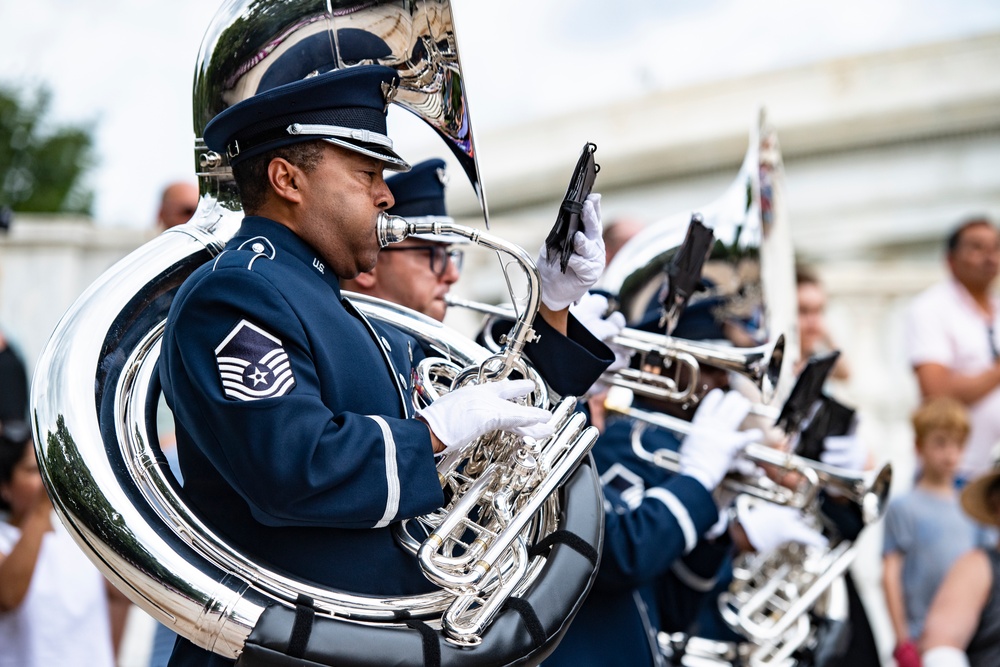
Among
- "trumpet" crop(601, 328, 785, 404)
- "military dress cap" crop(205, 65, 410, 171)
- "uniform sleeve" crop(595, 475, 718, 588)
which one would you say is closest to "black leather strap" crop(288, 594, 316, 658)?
"military dress cap" crop(205, 65, 410, 171)

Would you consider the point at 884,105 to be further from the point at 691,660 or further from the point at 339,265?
the point at 339,265

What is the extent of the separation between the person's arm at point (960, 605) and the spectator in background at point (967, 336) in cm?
148

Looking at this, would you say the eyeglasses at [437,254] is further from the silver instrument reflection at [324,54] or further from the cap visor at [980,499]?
the cap visor at [980,499]

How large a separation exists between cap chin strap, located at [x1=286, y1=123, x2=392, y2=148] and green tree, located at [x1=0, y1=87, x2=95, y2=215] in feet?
55.8

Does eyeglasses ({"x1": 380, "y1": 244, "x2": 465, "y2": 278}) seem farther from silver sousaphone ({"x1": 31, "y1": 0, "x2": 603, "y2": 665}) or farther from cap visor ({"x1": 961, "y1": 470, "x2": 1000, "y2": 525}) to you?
cap visor ({"x1": 961, "y1": 470, "x2": 1000, "y2": 525})

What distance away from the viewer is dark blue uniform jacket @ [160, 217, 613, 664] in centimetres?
206

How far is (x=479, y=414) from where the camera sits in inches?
88.9

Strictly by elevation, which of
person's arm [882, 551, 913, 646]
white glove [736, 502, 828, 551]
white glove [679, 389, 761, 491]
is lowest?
person's arm [882, 551, 913, 646]

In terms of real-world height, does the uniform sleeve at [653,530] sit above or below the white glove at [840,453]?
above

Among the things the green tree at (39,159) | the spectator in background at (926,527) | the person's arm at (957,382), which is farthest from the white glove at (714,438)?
Result: the green tree at (39,159)

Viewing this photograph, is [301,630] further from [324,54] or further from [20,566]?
[20,566]

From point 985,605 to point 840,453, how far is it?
2.36ft

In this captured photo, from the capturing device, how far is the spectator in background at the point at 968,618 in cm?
441

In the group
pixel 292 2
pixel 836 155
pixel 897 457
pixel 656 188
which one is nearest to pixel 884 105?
pixel 836 155
